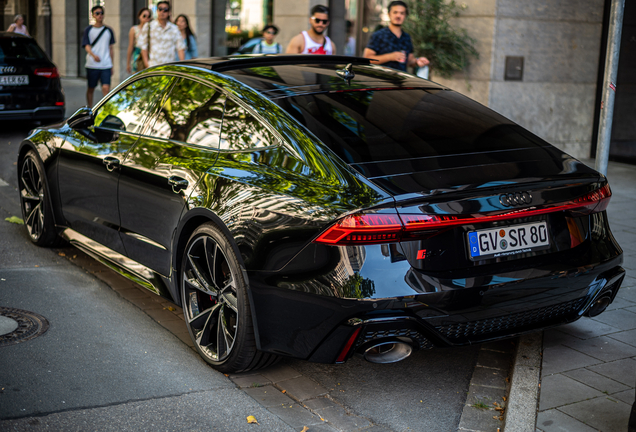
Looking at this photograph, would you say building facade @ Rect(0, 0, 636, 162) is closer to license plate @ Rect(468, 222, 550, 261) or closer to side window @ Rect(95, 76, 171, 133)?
side window @ Rect(95, 76, 171, 133)

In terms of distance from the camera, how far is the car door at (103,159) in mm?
4891

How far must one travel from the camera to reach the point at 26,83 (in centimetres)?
1240

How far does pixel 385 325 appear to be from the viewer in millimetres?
3260

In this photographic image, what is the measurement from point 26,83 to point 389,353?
10589 millimetres

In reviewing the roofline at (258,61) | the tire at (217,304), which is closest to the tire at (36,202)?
the roofline at (258,61)

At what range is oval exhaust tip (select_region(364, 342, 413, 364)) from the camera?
3.42 meters

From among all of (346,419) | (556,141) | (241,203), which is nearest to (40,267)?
(241,203)

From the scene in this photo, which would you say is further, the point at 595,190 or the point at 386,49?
the point at 386,49

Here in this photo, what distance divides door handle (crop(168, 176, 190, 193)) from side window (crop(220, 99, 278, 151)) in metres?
0.27

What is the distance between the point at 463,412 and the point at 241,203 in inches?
56.2

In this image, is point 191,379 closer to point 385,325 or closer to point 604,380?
point 385,325

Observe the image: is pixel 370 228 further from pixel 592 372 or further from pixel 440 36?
pixel 440 36

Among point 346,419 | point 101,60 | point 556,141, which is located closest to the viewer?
point 346,419

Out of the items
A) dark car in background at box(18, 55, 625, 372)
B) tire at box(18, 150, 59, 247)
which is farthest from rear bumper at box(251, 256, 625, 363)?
tire at box(18, 150, 59, 247)
